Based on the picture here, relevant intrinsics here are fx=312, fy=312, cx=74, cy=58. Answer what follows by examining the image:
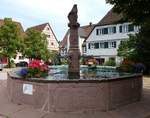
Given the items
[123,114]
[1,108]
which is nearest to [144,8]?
[123,114]

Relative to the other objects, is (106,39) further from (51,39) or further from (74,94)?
(74,94)

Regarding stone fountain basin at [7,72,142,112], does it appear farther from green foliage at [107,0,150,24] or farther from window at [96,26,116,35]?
window at [96,26,116,35]

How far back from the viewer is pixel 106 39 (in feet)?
203

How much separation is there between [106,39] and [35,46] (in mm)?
15553

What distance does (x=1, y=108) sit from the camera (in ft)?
40.0

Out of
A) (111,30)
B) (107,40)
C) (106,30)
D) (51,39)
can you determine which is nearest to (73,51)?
(111,30)

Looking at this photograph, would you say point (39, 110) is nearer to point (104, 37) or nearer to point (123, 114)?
point (123, 114)

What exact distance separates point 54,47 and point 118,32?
3640cm

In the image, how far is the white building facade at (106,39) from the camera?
5917 centimetres

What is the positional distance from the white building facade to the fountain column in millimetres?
43737

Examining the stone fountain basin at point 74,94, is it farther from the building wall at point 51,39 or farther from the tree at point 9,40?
the building wall at point 51,39

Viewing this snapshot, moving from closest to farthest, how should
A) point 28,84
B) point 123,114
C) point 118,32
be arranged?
point 123,114, point 28,84, point 118,32

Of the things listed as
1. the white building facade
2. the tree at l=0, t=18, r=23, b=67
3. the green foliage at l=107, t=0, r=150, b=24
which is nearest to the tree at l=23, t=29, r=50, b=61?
the tree at l=0, t=18, r=23, b=67

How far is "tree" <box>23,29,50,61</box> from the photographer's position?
218ft
